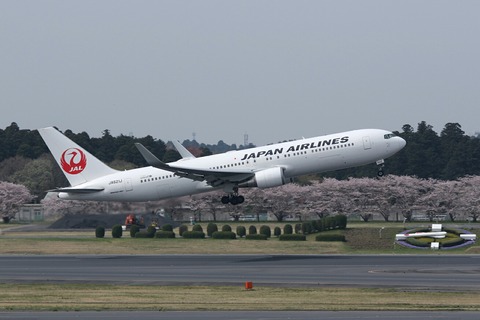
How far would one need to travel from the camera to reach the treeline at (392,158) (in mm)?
150875

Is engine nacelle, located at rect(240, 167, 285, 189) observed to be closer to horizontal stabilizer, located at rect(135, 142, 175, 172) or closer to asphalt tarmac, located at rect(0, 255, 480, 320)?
asphalt tarmac, located at rect(0, 255, 480, 320)

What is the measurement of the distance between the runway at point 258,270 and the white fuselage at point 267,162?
621cm

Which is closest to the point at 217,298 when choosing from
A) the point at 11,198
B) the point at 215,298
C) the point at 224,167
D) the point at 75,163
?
the point at 215,298

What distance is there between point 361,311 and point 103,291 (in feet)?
51.3

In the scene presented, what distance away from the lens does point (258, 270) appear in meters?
60.3

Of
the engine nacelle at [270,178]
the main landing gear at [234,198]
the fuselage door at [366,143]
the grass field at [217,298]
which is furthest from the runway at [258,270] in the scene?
the fuselage door at [366,143]

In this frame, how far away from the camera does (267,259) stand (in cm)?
6931

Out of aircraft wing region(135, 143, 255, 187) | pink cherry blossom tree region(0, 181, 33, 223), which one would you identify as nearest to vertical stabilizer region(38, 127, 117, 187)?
aircraft wing region(135, 143, 255, 187)

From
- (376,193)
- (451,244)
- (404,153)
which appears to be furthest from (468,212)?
(451,244)

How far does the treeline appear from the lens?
151 m

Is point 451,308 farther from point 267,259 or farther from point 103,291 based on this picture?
point 267,259

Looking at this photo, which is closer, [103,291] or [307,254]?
[103,291]

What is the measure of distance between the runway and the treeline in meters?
66.1

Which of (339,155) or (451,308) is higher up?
(339,155)
